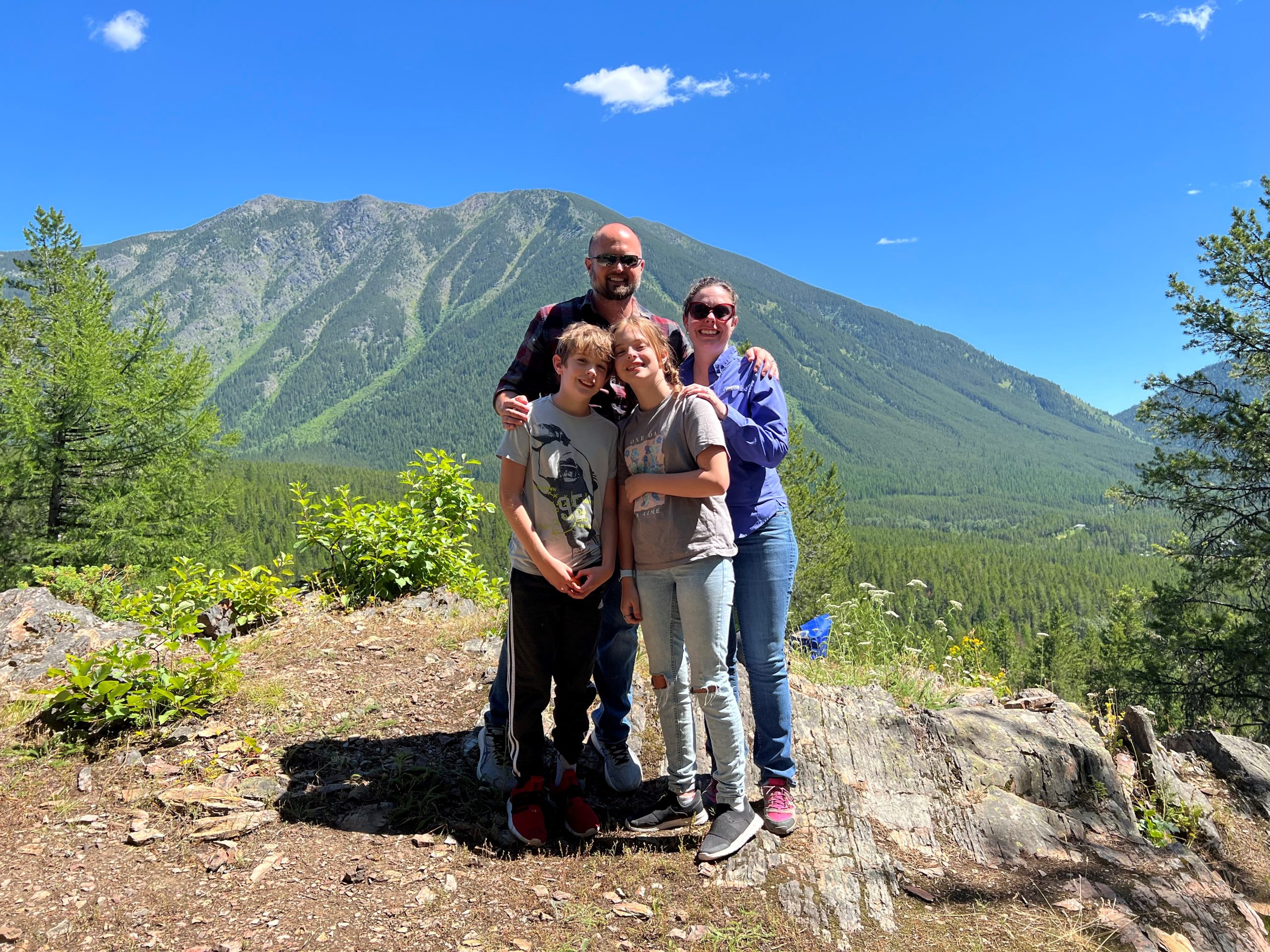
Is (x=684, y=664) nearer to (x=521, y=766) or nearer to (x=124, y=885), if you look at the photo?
(x=521, y=766)

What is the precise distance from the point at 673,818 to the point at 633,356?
7.11 feet

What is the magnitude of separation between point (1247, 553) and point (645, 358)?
14.5 meters

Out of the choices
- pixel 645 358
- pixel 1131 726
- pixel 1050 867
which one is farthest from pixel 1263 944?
pixel 645 358

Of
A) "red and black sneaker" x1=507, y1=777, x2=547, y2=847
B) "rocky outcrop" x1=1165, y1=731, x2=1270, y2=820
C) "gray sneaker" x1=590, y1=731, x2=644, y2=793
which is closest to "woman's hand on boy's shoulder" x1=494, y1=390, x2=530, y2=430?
"red and black sneaker" x1=507, y1=777, x2=547, y2=847

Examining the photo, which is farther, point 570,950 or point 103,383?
point 103,383

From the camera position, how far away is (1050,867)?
10.3 feet

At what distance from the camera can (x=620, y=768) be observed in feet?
11.6

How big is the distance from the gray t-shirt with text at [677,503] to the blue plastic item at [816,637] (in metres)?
3.48

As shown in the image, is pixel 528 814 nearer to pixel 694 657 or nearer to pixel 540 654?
pixel 540 654

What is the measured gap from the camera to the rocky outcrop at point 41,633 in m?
4.65

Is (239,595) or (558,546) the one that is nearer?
(558,546)

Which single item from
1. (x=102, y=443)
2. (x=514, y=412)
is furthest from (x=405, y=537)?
(x=102, y=443)

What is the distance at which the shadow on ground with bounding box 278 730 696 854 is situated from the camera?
10.2 feet

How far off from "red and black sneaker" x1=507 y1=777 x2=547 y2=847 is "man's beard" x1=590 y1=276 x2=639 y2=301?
7.47 feet
